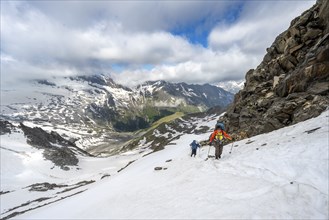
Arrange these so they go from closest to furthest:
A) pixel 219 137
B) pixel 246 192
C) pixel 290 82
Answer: pixel 246 192
pixel 219 137
pixel 290 82

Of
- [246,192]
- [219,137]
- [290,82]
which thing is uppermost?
[290,82]

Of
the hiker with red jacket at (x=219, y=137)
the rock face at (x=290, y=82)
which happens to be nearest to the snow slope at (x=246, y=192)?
the hiker with red jacket at (x=219, y=137)

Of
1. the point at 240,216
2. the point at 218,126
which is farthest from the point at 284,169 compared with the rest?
the point at 218,126

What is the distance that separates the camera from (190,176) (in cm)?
1858

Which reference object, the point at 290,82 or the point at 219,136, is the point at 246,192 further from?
the point at 290,82

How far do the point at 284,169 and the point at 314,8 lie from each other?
3477 centimetres

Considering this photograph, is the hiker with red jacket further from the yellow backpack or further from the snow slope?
the snow slope

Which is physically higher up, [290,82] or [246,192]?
[290,82]

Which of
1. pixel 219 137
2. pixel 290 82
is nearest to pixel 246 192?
pixel 219 137

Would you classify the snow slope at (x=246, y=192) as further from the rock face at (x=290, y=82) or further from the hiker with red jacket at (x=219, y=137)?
the rock face at (x=290, y=82)

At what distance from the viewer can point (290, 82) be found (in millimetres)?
32562

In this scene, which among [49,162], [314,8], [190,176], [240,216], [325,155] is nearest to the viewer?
[240,216]

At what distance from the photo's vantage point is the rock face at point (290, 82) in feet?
93.6

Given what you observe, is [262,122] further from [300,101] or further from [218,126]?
[218,126]
